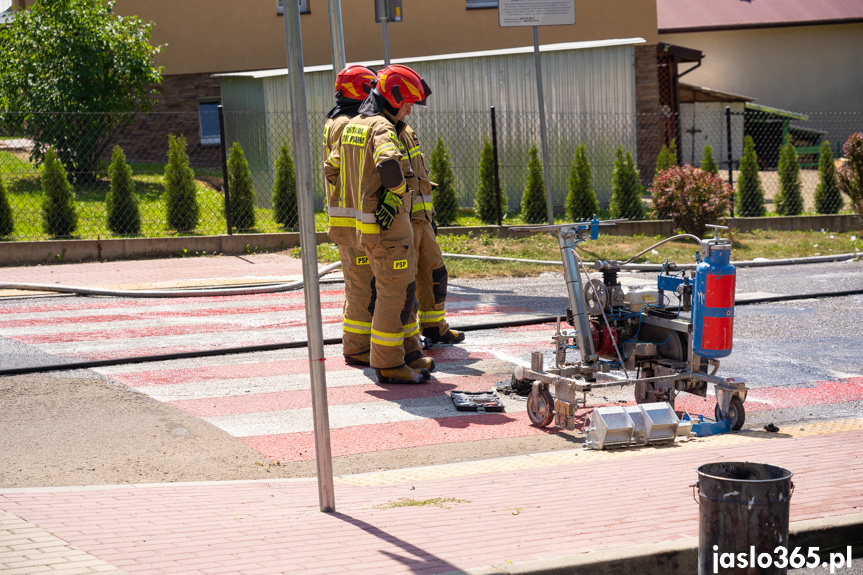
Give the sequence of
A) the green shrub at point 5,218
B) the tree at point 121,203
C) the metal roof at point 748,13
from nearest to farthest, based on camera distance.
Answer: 1. the green shrub at point 5,218
2. the tree at point 121,203
3. the metal roof at point 748,13

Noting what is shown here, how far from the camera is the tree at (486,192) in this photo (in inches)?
696

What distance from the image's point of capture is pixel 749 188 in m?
19.2

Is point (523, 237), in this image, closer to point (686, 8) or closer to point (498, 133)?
point (498, 133)

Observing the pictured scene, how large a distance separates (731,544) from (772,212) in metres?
Result: 17.3

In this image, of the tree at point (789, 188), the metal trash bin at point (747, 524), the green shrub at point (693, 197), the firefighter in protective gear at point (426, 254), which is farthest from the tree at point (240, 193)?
the metal trash bin at point (747, 524)

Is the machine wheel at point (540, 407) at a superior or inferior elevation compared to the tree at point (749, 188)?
inferior

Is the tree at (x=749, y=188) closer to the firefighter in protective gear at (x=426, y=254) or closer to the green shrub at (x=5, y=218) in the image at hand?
the firefighter in protective gear at (x=426, y=254)

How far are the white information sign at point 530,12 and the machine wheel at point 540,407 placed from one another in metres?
8.21

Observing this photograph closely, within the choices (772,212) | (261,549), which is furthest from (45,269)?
(772,212)

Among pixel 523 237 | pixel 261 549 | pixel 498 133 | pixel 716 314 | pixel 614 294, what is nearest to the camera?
pixel 261 549

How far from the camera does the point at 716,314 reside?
6.41 m

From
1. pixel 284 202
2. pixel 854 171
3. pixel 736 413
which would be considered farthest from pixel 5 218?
pixel 854 171

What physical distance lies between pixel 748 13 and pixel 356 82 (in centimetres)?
3260

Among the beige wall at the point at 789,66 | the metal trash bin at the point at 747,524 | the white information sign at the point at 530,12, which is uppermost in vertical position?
the beige wall at the point at 789,66
